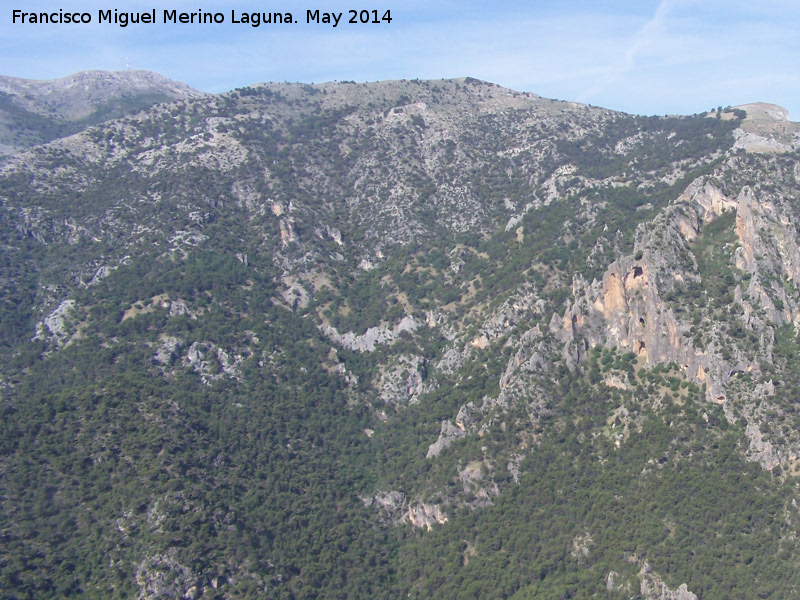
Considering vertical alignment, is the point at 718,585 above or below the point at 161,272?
below

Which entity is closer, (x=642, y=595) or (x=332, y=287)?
(x=642, y=595)

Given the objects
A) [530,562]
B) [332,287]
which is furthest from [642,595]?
[332,287]

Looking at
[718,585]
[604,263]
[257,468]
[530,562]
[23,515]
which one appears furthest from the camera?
[604,263]

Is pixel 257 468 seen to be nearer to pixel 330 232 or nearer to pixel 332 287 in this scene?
pixel 332 287

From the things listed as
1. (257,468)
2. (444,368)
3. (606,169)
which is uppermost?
(606,169)

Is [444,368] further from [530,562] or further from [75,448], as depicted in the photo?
[75,448]

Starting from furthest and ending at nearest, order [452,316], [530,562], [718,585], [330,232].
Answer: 1. [330,232]
2. [452,316]
3. [530,562]
4. [718,585]

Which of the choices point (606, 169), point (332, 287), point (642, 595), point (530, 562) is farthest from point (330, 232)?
point (642, 595)
